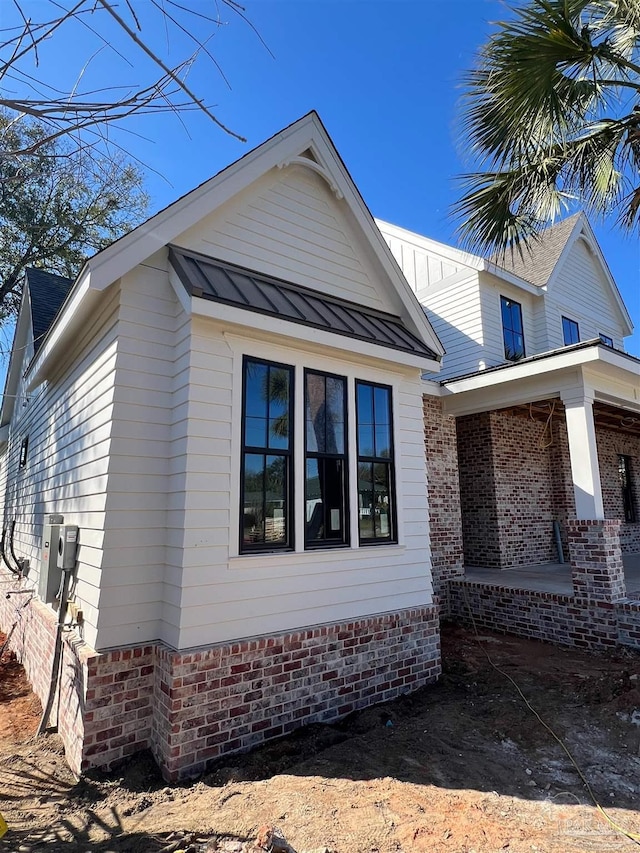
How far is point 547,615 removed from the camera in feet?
Result: 23.4

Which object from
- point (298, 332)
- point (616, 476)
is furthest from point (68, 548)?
point (616, 476)

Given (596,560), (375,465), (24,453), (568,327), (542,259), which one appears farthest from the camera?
(542,259)

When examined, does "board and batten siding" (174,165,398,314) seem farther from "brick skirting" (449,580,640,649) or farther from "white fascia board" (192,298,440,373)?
"brick skirting" (449,580,640,649)

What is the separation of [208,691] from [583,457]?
5918 mm

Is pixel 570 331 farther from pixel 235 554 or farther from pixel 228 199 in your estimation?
pixel 235 554

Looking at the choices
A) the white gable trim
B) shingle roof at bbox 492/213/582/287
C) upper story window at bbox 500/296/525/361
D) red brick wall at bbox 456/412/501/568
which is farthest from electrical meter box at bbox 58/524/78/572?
the white gable trim

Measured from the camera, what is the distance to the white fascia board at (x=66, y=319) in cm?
431

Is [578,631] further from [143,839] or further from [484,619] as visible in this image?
[143,839]

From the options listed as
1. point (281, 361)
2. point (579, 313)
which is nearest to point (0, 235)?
point (281, 361)

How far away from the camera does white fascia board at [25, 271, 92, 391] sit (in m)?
4.31

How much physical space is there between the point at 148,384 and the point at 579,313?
1234 cm

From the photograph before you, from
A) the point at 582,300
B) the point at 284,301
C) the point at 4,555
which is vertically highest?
the point at 582,300

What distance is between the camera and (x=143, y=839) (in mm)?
2875

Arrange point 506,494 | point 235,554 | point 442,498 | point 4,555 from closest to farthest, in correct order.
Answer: point 235,554
point 442,498
point 4,555
point 506,494
